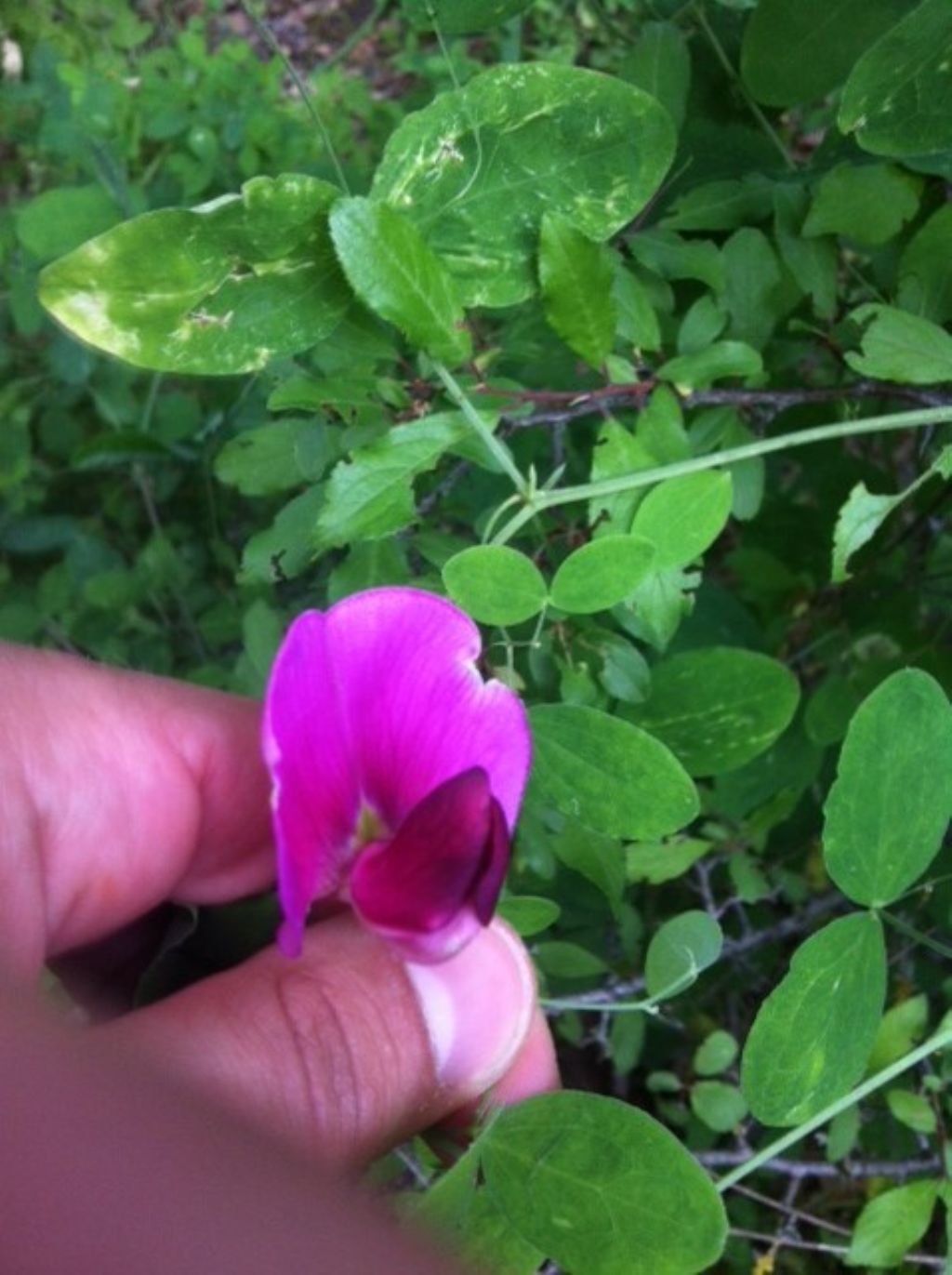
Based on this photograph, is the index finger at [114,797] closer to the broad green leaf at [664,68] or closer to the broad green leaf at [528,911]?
the broad green leaf at [528,911]

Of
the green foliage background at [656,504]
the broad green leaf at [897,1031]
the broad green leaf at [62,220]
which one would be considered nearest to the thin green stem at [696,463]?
the green foliage background at [656,504]

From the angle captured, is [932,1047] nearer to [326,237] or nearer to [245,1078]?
[245,1078]

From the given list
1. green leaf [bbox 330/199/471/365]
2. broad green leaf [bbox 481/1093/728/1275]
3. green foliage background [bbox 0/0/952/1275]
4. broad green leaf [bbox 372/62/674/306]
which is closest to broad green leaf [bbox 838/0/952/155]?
green foliage background [bbox 0/0/952/1275]

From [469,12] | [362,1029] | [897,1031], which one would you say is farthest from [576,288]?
[897,1031]

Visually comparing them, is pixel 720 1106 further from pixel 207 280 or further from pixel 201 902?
pixel 207 280

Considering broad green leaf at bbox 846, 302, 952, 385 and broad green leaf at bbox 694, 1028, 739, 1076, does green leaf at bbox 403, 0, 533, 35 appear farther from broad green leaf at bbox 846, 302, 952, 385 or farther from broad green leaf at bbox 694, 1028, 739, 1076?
broad green leaf at bbox 694, 1028, 739, 1076

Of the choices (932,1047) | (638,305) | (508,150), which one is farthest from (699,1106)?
(508,150)
